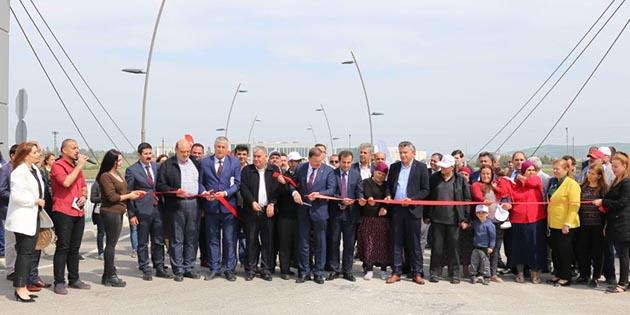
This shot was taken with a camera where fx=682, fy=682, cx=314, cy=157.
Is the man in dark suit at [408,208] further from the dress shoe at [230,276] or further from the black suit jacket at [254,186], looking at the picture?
the dress shoe at [230,276]

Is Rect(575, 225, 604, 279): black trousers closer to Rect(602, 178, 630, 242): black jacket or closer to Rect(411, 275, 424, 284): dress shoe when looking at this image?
Rect(602, 178, 630, 242): black jacket

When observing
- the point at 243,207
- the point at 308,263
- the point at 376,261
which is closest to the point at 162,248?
the point at 243,207

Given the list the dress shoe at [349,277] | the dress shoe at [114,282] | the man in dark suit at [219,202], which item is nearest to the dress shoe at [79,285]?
the dress shoe at [114,282]

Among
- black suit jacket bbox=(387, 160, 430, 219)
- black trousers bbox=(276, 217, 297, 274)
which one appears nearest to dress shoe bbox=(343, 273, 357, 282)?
black trousers bbox=(276, 217, 297, 274)

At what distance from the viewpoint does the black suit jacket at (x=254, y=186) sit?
10234mm

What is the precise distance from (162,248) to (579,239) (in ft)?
20.4

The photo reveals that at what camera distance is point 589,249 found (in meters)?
10.1

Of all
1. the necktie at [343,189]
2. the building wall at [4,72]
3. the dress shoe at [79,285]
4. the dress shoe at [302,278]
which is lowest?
the dress shoe at [302,278]

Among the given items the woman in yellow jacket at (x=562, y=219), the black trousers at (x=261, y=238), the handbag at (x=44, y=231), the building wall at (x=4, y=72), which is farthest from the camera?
the building wall at (x=4, y=72)

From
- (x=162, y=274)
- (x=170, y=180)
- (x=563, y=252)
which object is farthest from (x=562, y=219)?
(x=162, y=274)

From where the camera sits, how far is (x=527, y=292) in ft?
31.2

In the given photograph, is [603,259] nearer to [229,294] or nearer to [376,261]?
[376,261]

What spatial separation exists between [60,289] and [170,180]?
2.22 meters

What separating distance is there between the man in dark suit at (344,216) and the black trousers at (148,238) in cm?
254
